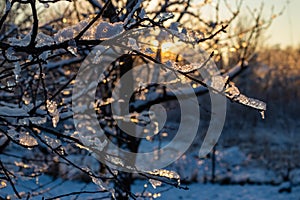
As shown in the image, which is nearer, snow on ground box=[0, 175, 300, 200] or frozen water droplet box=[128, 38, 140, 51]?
frozen water droplet box=[128, 38, 140, 51]

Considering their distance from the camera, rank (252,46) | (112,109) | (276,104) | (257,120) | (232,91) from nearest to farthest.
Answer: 1. (232,91)
2. (112,109)
3. (252,46)
4. (257,120)
5. (276,104)

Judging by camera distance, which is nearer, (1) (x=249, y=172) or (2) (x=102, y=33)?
(2) (x=102, y=33)

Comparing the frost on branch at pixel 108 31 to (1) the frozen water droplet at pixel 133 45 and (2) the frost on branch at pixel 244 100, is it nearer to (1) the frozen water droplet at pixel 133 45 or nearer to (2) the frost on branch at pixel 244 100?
(1) the frozen water droplet at pixel 133 45

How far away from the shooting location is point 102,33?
1514mm

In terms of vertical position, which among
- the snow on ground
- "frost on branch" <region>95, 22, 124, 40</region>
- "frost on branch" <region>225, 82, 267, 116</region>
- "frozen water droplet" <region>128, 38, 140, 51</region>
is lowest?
the snow on ground

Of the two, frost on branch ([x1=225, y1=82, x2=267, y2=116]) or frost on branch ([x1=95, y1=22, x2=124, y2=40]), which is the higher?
frost on branch ([x1=95, y1=22, x2=124, y2=40])

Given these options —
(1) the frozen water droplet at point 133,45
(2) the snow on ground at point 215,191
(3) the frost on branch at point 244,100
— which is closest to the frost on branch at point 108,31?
(1) the frozen water droplet at point 133,45

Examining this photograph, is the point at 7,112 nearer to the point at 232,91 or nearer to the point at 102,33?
the point at 102,33

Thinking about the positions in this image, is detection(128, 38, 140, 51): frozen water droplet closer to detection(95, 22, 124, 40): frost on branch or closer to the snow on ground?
detection(95, 22, 124, 40): frost on branch

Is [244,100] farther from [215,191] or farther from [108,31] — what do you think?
[215,191]

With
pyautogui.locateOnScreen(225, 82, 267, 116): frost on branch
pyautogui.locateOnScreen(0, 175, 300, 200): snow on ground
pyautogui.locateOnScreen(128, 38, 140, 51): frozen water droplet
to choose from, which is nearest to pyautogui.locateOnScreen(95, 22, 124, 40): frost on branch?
pyautogui.locateOnScreen(128, 38, 140, 51): frozen water droplet

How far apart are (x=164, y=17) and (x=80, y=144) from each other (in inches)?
27.7

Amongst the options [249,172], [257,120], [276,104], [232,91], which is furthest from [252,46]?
[276,104]

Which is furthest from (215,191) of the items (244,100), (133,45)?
(133,45)
